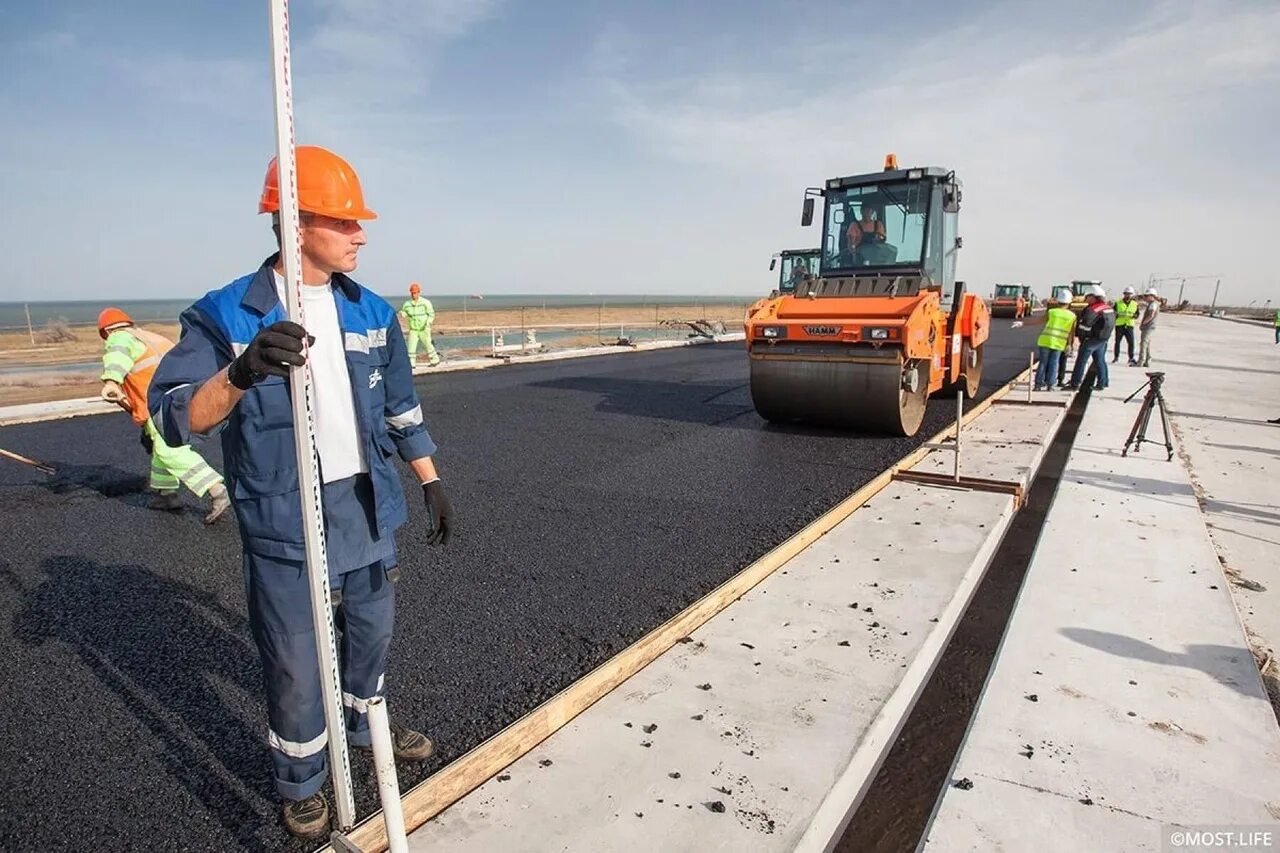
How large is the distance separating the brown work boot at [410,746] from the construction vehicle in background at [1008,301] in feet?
116

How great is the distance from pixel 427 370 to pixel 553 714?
35.8 feet

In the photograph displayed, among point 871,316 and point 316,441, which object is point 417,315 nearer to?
point 871,316

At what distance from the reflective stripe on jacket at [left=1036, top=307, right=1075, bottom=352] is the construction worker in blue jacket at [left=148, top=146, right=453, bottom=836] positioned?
10.3m

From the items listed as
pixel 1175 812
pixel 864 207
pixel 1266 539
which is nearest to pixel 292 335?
pixel 1175 812

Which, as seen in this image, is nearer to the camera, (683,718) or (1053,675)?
(683,718)

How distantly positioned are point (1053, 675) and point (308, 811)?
2.85 metres

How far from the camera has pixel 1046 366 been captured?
1059 centimetres

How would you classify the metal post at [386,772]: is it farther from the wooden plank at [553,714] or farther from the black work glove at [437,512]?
the black work glove at [437,512]

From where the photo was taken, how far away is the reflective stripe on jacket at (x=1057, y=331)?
396 inches

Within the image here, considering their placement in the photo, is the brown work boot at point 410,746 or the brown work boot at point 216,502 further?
the brown work boot at point 216,502

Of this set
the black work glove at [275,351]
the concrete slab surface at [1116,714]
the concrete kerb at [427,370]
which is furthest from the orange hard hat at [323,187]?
the concrete kerb at [427,370]

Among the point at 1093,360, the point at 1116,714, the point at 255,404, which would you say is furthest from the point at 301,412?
the point at 1093,360

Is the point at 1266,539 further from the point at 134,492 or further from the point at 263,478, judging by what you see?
the point at 134,492

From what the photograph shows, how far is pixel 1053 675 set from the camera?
2.95 metres
